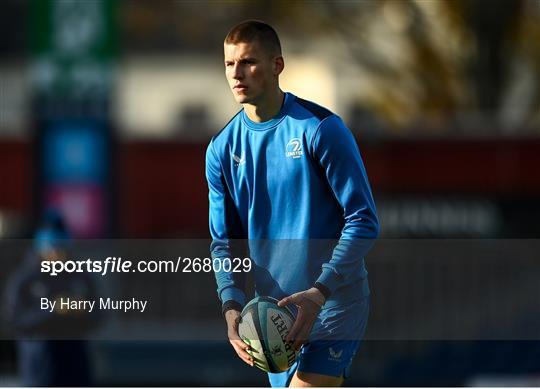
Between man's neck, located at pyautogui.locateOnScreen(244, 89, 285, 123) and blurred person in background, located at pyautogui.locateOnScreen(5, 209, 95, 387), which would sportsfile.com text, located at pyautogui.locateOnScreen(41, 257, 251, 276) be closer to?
blurred person in background, located at pyautogui.locateOnScreen(5, 209, 95, 387)

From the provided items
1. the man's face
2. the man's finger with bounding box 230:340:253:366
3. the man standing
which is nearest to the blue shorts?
the man standing

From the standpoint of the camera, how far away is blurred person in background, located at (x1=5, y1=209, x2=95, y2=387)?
6969mm

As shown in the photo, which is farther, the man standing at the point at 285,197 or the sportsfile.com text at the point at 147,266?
the sportsfile.com text at the point at 147,266

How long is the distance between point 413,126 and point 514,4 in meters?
3.09

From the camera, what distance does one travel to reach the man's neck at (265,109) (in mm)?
5730

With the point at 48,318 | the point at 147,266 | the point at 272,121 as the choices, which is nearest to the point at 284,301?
the point at 272,121

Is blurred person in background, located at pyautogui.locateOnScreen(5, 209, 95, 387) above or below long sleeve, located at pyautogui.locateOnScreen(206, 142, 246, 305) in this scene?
below

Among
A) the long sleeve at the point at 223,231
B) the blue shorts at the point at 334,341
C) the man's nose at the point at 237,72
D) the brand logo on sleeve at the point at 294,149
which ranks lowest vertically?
the blue shorts at the point at 334,341

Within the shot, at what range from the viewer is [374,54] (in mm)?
31234

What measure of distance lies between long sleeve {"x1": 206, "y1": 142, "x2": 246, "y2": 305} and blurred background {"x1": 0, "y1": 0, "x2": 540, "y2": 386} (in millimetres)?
7689

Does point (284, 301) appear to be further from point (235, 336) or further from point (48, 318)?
point (48, 318)

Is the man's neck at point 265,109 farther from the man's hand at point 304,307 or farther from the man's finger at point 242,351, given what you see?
the man's finger at point 242,351

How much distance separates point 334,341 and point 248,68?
3.90 ft

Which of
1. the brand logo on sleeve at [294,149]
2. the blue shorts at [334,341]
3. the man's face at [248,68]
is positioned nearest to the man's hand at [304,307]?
the blue shorts at [334,341]
